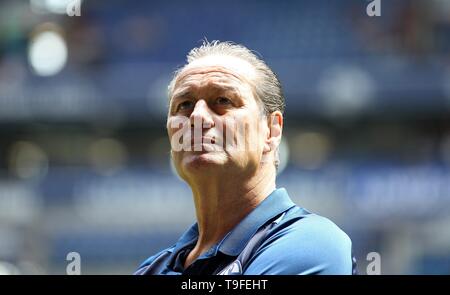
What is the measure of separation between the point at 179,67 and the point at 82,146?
15.3ft

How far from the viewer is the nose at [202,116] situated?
1.05 m

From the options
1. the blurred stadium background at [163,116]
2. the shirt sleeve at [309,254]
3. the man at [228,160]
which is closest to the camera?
the shirt sleeve at [309,254]

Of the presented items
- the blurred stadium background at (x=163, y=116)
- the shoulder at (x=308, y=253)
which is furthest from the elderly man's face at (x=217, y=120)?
the blurred stadium background at (x=163, y=116)

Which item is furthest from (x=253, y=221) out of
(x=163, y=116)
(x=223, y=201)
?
(x=163, y=116)

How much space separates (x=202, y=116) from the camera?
105 cm

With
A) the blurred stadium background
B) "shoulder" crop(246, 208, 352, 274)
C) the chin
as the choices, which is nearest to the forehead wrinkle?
the chin

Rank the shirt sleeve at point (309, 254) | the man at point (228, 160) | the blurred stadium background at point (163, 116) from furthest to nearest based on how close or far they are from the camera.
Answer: the blurred stadium background at point (163, 116), the man at point (228, 160), the shirt sleeve at point (309, 254)

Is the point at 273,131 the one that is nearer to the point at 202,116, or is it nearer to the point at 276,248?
the point at 202,116

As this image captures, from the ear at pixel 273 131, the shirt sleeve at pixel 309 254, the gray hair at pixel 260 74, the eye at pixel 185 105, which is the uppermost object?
the gray hair at pixel 260 74

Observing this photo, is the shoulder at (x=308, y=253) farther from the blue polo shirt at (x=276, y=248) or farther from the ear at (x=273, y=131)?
the ear at (x=273, y=131)

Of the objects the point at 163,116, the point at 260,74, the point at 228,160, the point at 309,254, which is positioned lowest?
the point at 309,254

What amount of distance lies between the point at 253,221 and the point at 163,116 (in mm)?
4790

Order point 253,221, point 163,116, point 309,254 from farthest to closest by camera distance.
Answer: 1. point 163,116
2. point 253,221
3. point 309,254

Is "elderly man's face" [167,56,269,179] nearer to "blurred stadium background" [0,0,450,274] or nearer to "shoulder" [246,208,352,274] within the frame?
"shoulder" [246,208,352,274]
